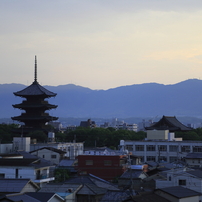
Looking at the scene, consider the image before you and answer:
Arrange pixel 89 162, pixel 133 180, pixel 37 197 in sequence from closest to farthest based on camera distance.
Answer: pixel 37 197
pixel 133 180
pixel 89 162

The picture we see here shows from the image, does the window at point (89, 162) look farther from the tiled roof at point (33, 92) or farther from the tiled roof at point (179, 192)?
the tiled roof at point (33, 92)

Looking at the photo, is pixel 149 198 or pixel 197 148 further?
pixel 197 148

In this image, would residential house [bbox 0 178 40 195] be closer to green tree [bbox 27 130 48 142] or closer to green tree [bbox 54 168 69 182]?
green tree [bbox 54 168 69 182]

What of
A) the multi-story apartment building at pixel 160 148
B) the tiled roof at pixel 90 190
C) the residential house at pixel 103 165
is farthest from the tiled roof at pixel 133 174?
the multi-story apartment building at pixel 160 148

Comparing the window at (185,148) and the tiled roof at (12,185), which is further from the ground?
the window at (185,148)

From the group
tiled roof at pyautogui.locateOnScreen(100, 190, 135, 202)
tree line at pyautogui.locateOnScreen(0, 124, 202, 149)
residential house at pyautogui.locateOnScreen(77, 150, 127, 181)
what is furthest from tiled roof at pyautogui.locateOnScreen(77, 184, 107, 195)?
tree line at pyautogui.locateOnScreen(0, 124, 202, 149)

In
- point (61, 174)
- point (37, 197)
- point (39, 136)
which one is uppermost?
point (39, 136)

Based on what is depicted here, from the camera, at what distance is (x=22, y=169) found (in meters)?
29.6

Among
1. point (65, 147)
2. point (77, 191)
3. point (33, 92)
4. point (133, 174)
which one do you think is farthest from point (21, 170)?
point (33, 92)

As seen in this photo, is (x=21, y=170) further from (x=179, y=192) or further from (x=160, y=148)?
(x=160, y=148)

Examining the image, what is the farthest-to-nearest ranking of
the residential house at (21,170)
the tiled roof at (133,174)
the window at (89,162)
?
the window at (89,162) < the tiled roof at (133,174) < the residential house at (21,170)

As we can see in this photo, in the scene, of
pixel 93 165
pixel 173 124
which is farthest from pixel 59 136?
pixel 93 165

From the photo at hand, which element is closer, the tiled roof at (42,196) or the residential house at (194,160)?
the tiled roof at (42,196)

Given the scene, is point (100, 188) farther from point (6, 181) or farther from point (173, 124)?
point (173, 124)
